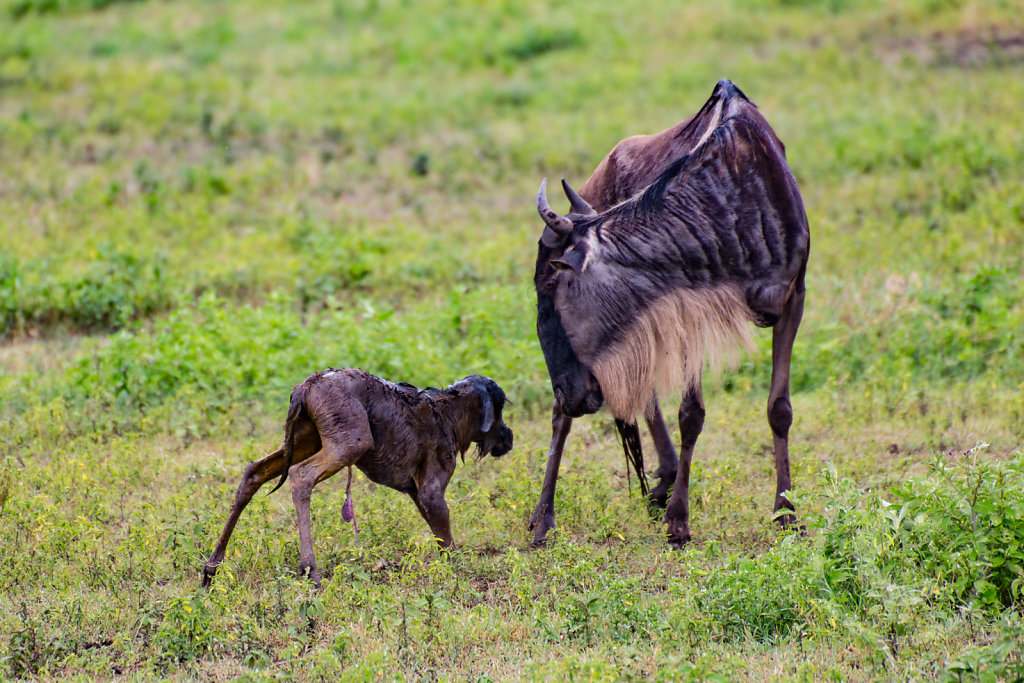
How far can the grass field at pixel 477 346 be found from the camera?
4832 mm

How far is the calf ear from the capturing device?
634cm

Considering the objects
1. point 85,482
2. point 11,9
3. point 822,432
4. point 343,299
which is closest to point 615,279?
point 822,432

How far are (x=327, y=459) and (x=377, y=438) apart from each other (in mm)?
380

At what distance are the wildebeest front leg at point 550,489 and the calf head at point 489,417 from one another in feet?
1.01

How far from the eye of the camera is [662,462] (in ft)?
23.5

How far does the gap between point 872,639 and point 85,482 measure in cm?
472

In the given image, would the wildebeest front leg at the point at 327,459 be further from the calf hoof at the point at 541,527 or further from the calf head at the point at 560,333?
the calf hoof at the point at 541,527

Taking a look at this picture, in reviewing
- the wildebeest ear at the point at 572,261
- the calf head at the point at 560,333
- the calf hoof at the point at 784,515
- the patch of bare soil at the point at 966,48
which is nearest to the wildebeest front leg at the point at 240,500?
the calf head at the point at 560,333

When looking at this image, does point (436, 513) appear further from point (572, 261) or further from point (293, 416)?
point (572, 261)

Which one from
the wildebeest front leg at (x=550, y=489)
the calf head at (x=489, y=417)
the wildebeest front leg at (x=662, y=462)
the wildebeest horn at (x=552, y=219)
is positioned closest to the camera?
the wildebeest horn at (x=552, y=219)

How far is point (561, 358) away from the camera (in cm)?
616

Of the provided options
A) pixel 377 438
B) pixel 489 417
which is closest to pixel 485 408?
pixel 489 417

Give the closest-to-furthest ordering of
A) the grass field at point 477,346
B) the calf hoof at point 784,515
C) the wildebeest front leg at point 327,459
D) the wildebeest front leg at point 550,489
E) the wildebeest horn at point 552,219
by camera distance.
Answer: the grass field at point 477,346, the wildebeest front leg at point 327,459, the wildebeest horn at point 552,219, the calf hoof at point 784,515, the wildebeest front leg at point 550,489

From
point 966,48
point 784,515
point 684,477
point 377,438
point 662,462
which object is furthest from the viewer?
point 966,48
